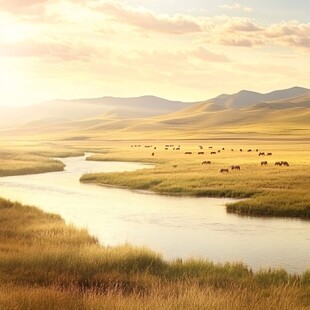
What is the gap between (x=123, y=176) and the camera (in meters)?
55.0

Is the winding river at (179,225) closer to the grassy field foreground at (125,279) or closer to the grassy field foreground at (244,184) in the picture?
the grassy field foreground at (244,184)

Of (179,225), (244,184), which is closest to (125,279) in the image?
(179,225)

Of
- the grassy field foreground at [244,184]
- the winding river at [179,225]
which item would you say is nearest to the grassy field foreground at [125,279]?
the winding river at [179,225]

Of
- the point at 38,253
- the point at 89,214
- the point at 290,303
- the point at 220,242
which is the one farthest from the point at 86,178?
the point at 290,303

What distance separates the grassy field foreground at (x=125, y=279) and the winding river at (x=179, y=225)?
135 inches

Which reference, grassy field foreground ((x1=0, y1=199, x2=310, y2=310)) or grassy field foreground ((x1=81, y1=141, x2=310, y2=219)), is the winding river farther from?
grassy field foreground ((x1=0, y1=199, x2=310, y2=310))

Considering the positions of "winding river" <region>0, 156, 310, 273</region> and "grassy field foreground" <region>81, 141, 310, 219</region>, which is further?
"grassy field foreground" <region>81, 141, 310, 219</region>

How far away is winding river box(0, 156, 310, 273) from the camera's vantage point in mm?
23312

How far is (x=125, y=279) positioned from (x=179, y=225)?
1435cm

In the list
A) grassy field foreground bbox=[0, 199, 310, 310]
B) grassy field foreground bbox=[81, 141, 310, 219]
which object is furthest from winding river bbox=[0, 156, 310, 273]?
grassy field foreground bbox=[0, 199, 310, 310]

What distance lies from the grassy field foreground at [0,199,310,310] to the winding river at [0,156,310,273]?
342cm

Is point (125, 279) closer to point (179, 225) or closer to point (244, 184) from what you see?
point (179, 225)

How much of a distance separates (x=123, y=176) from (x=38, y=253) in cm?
3722

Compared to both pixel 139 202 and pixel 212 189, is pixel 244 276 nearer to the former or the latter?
pixel 139 202
